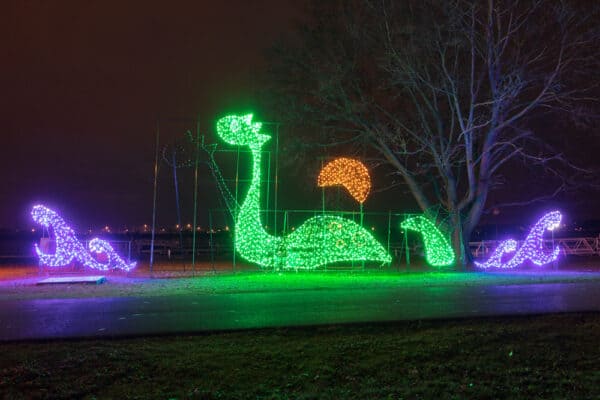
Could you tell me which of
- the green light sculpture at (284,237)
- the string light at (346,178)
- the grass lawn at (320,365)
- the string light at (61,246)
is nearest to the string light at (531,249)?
the green light sculpture at (284,237)

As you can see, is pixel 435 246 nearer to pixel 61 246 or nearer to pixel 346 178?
pixel 346 178

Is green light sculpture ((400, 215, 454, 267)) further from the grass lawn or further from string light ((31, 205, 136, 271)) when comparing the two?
the grass lawn

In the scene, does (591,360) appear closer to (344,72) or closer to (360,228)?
(360,228)

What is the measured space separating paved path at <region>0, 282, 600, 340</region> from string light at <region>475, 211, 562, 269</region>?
26.6ft

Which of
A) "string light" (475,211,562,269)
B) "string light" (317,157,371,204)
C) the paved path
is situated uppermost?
"string light" (317,157,371,204)

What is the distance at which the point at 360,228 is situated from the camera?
68.8 ft

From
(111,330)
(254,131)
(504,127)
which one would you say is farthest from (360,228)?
(111,330)

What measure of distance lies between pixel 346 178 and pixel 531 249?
8395 mm

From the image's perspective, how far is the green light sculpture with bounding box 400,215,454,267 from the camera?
73.4 feet

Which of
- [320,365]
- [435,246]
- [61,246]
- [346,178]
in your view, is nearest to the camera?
[320,365]

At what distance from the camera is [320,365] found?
6.70m

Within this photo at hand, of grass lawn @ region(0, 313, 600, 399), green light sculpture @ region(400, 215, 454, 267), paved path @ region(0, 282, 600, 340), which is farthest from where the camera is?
green light sculpture @ region(400, 215, 454, 267)

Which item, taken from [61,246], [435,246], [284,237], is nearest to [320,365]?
[284,237]

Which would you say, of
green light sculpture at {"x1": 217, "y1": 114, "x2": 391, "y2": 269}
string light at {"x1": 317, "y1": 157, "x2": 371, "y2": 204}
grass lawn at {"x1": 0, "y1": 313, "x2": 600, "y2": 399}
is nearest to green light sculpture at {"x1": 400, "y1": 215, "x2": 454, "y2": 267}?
green light sculpture at {"x1": 217, "y1": 114, "x2": 391, "y2": 269}
